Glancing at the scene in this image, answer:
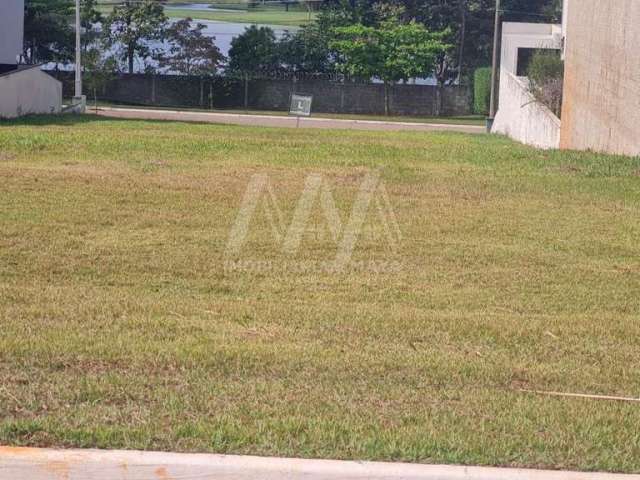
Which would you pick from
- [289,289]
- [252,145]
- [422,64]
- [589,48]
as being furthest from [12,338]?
[422,64]

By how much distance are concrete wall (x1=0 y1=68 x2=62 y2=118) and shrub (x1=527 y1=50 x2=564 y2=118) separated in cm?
1305

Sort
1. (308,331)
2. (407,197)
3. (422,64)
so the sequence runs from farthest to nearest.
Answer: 1. (422,64)
2. (407,197)
3. (308,331)

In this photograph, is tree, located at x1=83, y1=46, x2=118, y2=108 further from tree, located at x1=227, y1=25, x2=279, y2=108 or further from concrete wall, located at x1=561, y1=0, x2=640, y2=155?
concrete wall, located at x1=561, y1=0, x2=640, y2=155

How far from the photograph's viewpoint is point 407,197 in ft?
42.2

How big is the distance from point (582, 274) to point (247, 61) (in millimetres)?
43944

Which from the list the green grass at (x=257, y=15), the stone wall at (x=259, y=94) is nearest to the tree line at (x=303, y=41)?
the stone wall at (x=259, y=94)

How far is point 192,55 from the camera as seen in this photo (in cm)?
5122

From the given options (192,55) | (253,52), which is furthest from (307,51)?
(192,55)

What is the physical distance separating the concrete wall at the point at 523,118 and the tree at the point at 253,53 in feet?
59.4

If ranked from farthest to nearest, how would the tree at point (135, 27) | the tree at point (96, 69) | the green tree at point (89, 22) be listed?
the tree at point (135, 27) → the green tree at point (89, 22) → the tree at point (96, 69)

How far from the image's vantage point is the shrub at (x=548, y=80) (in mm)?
25203

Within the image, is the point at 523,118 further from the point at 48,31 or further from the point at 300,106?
the point at 48,31

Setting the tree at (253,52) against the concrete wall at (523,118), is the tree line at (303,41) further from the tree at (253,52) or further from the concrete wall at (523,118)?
the concrete wall at (523,118)

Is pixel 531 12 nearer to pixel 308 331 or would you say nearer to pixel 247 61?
pixel 247 61
